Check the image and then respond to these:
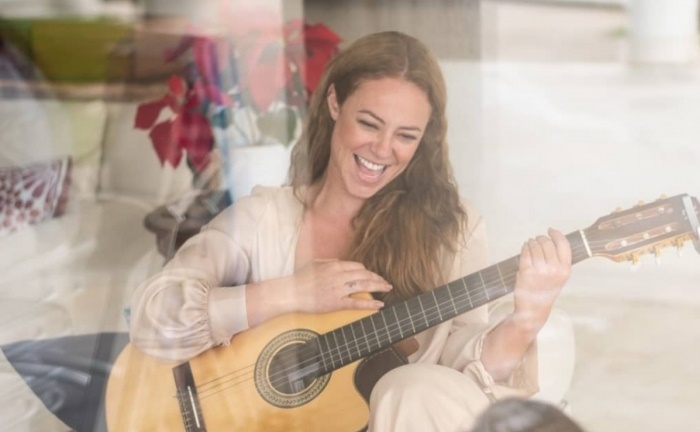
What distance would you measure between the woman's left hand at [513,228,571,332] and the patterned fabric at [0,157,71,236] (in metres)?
1.31

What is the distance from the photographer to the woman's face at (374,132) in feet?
3.55

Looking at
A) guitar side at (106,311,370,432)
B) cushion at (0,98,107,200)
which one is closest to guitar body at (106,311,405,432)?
guitar side at (106,311,370,432)

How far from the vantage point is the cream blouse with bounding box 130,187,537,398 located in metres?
1.09

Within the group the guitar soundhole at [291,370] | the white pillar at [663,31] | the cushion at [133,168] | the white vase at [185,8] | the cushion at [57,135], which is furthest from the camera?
the cushion at [57,135]

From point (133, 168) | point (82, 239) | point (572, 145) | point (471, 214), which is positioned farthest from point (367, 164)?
point (82, 239)

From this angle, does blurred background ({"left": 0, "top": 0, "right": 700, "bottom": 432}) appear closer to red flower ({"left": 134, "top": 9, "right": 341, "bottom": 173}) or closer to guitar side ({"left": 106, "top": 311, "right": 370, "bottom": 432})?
red flower ({"left": 134, "top": 9, "right": 341, "bottom": 173})

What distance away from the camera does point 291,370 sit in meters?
1.13

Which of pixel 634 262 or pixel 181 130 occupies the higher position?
pixel 181 130

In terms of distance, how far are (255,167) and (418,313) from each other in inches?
12.1

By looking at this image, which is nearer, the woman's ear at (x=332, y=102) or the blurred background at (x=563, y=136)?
the blurred background at (x=563, y=136)

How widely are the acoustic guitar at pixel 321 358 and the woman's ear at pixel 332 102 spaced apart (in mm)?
251

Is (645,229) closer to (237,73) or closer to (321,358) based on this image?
(321,358)

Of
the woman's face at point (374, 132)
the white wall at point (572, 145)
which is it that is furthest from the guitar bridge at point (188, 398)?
Result: the white wall at point (572, 145)

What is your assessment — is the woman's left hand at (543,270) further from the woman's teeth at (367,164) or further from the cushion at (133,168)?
the cushion at (133,168)
